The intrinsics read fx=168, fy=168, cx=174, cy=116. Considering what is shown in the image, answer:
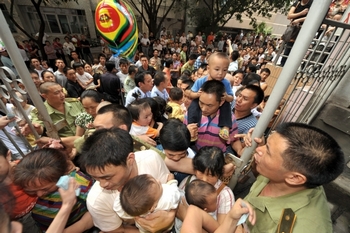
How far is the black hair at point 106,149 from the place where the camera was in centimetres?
123

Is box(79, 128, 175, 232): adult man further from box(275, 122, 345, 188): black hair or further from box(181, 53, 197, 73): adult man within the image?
box(181, 53, 197, 73): adult man

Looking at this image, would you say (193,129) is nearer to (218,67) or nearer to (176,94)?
(218,67)

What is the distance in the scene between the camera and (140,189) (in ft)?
4.08

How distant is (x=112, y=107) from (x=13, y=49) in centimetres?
95

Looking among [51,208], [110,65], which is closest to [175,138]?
[51,208]

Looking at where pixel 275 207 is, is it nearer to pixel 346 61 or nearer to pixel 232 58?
pixel 346 61

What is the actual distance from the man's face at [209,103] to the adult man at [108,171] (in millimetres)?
1023

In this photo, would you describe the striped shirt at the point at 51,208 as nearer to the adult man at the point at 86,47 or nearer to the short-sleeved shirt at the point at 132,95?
the short-sleeved shirt at the point at 132,95

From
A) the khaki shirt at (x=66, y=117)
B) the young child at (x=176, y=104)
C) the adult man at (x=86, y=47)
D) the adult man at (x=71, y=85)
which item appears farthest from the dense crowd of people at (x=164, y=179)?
the adult man at (x=86, y=47)

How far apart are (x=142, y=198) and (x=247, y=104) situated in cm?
201

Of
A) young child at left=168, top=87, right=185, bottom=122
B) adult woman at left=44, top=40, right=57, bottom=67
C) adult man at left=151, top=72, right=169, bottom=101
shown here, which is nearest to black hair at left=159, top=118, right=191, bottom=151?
young child at left=168, top=87, right=185, bottom=122

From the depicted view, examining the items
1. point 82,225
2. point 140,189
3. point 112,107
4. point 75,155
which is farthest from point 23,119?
point 140,189

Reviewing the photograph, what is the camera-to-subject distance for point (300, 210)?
1.13 metres

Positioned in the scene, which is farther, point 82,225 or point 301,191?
point 82,225
